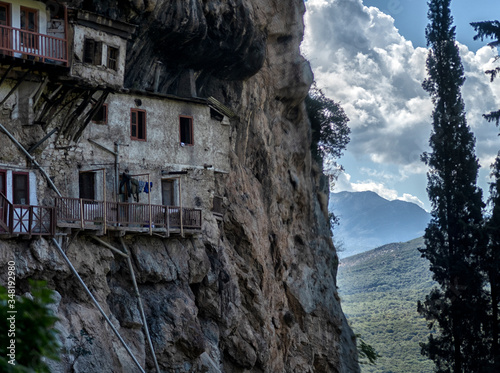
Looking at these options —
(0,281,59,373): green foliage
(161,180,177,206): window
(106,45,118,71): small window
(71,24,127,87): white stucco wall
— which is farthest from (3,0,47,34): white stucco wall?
(0,281,59,373): green foliage

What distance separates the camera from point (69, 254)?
91.6ft

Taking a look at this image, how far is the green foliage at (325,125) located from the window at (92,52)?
83.4 ft

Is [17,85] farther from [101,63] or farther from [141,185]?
[141,185]

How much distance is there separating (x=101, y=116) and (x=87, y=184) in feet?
10.2

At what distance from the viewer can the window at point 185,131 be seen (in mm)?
34812

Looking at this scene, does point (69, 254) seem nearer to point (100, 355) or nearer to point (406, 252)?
point (100, 355)

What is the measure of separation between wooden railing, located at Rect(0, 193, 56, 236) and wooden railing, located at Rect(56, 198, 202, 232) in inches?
19.4

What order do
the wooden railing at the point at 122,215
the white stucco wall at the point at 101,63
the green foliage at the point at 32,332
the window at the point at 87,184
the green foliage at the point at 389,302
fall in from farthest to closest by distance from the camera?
the green foliage at the point at 389,302 < the window at the point at 87,184 < the white stucco wall at the point at 101,63 < the wooden railing at the point at 122,215 < the green foliage at the point at 32,332

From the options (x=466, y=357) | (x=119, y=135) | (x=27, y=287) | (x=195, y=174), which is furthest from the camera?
(x=466, y=357)

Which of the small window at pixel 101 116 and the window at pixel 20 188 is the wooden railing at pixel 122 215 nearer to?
the window at pixel 20 188

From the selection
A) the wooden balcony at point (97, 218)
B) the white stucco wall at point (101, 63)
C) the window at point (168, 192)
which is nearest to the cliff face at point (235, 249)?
the wooden balcony at point (97, 218)

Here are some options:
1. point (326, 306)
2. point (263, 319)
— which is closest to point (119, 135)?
point (263, 319)

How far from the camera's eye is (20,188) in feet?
89.9

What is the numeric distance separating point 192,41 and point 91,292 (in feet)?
46.8
